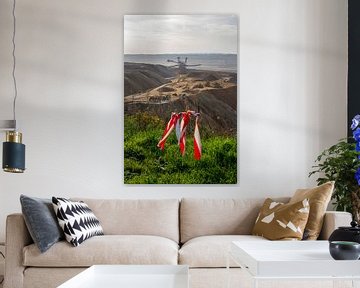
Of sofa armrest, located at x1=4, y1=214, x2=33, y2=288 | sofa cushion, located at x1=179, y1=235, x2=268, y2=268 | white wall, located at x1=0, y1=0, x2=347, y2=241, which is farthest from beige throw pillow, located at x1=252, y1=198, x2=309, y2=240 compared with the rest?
sofa armrest, located at x1=4, y1=214, x2=33, y2=288

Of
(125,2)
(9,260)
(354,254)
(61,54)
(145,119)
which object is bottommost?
(9,260)

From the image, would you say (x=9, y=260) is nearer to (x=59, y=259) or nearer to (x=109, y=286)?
(x=59, y=259)

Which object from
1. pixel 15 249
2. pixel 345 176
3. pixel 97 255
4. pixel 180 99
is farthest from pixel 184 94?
pixel 15 249

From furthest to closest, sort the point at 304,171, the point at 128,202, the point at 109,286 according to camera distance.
→ the point at 304,171, the point at 128,202, the point at 109,286

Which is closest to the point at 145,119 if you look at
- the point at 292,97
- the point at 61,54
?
the point at 61,54

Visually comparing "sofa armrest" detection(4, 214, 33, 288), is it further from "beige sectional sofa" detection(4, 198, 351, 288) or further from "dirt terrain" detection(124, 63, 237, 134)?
"dirt terrain" detection(124, 63, 237, 134)

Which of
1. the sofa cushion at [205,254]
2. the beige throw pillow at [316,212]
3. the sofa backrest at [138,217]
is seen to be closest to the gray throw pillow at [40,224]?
the sofa backrest at [138,217]

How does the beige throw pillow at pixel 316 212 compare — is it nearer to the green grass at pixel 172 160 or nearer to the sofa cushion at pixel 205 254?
the sofa cushion at pixel 205 254

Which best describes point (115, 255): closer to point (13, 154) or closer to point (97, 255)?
point (97, 255)
